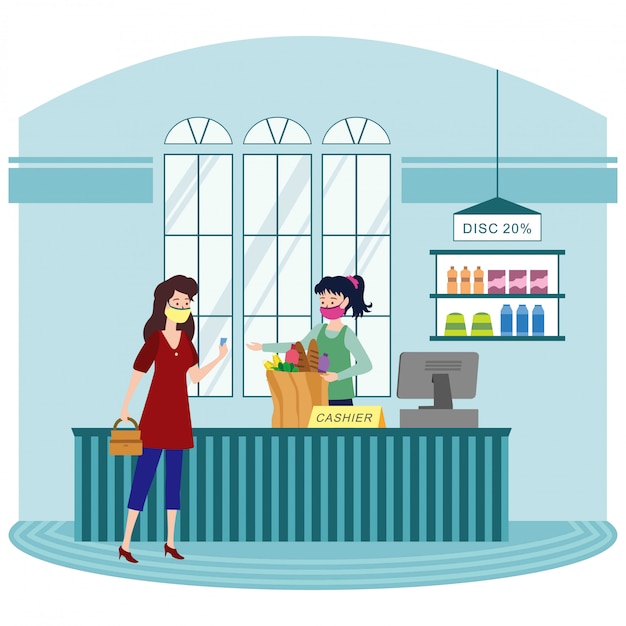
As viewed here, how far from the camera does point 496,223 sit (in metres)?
11.9

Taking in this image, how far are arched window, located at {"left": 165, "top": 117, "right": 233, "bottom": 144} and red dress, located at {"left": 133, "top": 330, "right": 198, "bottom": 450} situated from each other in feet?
6.94

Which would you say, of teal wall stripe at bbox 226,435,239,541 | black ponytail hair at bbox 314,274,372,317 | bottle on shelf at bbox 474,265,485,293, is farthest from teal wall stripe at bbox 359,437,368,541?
bottle on shelf at bbox 474,265,485,293

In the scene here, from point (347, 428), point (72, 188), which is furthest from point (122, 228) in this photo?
point (347, 428)

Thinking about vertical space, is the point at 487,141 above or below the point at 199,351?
above

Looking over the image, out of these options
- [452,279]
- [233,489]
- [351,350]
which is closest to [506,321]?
[452,279]

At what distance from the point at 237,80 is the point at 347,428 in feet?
10.1

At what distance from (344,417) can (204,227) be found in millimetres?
2130

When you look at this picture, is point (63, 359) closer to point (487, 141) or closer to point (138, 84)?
point (138, 84)

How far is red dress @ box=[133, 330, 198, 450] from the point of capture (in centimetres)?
1041

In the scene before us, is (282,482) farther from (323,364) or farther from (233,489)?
(323,364)

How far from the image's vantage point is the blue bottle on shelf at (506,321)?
12.0m

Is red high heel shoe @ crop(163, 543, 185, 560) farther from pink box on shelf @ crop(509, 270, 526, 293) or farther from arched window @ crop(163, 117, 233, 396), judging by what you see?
pink box on shelf @ crop(509, 270, 526, 293)

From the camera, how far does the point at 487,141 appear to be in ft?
39.0

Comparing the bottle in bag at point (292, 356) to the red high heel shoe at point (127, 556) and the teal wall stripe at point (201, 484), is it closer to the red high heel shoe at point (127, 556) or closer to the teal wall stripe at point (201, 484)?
the teal wall stripe at point (201, 484)
